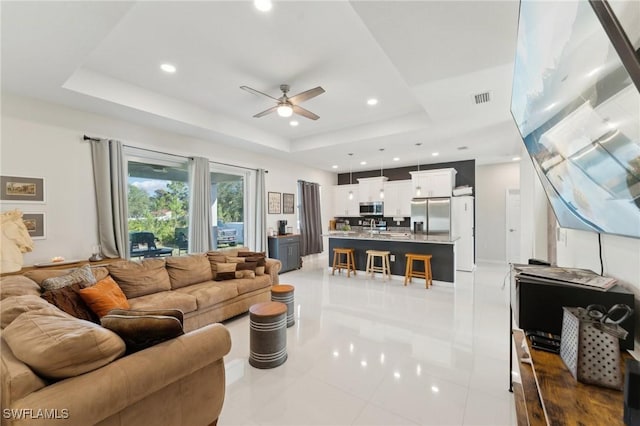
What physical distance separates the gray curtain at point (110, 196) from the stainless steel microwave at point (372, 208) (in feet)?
20.2

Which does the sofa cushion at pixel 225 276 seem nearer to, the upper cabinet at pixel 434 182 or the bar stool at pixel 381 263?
the bar stool at pixel 381 263

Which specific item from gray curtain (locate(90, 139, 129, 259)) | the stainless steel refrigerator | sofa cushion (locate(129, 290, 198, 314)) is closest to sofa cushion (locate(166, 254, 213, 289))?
sofa cushion (locate(129, 290, 198, 314))

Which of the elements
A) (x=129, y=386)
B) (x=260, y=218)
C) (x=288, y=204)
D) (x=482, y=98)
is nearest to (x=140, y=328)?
(x=129, y=386)

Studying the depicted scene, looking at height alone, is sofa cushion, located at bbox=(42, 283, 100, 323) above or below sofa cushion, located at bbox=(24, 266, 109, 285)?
below

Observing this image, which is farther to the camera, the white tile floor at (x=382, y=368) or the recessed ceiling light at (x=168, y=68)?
the recessed ceiling light at (x=168, y=68)

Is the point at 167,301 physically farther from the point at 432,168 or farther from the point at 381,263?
the point at 432,168

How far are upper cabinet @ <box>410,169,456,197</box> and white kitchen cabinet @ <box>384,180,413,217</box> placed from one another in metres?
0.48

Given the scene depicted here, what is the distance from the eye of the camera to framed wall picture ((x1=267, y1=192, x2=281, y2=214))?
6.52 metres

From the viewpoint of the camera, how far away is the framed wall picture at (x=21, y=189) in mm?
2979

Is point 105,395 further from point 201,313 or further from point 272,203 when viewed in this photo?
point 272,203

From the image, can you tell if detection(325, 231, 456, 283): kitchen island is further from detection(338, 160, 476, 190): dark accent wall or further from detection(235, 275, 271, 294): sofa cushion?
detection(235, 275, 271, 294): sofa cushion

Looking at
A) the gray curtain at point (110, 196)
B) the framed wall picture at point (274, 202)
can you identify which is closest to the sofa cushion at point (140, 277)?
the gray curtain at point (110, 196)

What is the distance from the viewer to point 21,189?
3.08m

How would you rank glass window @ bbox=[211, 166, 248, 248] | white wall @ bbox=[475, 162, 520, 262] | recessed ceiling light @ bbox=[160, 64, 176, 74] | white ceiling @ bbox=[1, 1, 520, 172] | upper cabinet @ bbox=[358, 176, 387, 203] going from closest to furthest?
white ceiling @ bbox=[1, 1, 520, 172] → recessed ceiling light @ bbox=[160, 64, 176, 74] → glass window @ bbox=[211, 166, 248, 248] → white wall @ bbox=[475, 162, 520, 262] → upper cabinet @ bbox=[358, 176, 387, 203]
